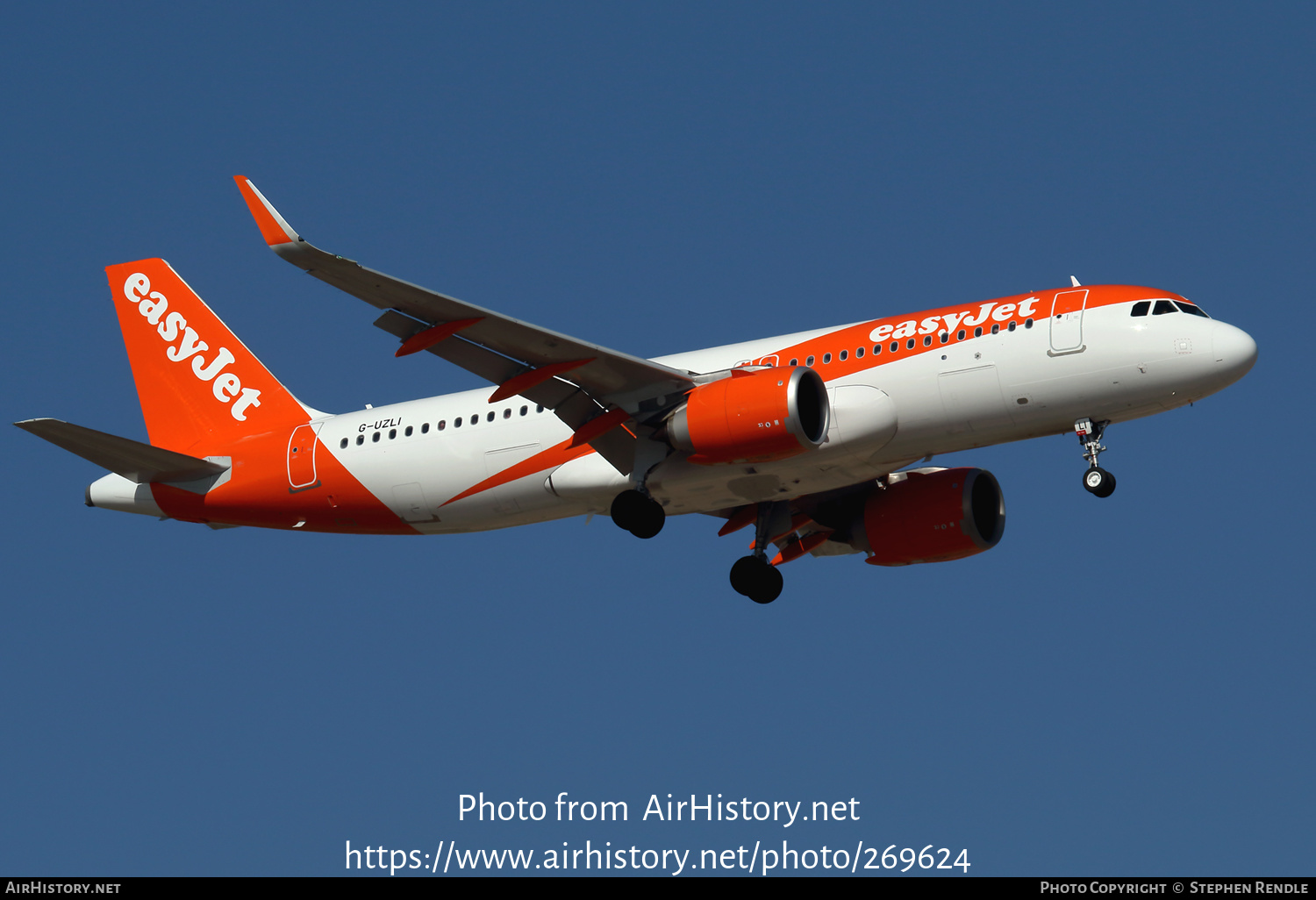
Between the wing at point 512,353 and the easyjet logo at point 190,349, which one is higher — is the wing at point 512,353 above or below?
below

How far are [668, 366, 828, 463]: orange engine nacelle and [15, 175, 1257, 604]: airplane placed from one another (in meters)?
0.04

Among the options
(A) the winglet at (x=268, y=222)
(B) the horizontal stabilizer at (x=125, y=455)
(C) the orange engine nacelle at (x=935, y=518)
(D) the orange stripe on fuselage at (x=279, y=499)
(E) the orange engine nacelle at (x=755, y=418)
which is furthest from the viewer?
(D) the orange stripe on fuselage at (x=279, y=499)

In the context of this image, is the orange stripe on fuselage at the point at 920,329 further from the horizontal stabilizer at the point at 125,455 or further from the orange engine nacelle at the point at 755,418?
the horizontal stabilizer at the point at 125,455

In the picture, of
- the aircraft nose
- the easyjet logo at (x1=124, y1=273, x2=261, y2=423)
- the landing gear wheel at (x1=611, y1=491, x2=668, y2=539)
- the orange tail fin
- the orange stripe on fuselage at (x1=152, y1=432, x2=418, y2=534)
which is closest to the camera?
the aircraft nose

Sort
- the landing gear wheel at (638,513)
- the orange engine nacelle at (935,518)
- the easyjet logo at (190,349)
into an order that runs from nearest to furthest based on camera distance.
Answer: the landing gear wheel at (638,513), the orange engine nacelle at (935,518), the easyjet logo at (190,349)

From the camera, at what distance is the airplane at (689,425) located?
2938 cm

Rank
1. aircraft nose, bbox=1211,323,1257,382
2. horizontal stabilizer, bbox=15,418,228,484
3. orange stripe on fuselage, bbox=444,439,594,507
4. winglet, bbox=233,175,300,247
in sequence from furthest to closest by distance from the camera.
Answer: orange stripe on fuselage, bbox=444,439,594,507
horizontal stabilizer, bbox=15,418,228,484
aircraft nose, bbox=1211,323,1257,382
winglet, bbox=233,175,300,247

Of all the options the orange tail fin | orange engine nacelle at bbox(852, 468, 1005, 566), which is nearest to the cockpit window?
orange engine nacelle at bbox(852, 468, 1005, 566)

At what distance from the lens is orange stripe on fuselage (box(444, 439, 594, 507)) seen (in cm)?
3272

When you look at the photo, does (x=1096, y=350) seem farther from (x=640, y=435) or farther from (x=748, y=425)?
(x=640, y=435)

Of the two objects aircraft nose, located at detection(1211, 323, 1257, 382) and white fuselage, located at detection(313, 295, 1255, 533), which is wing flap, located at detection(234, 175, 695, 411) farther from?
aircraft nose, located at detection(1211, 323, 1257, 382)

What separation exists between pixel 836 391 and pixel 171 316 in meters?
16.8

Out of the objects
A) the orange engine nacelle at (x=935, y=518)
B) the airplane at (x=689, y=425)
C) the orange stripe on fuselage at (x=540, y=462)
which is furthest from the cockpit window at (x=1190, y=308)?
the orange stripe on fuselage at (x=540, y=462)

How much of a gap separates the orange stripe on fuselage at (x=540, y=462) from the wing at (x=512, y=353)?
1.02m
